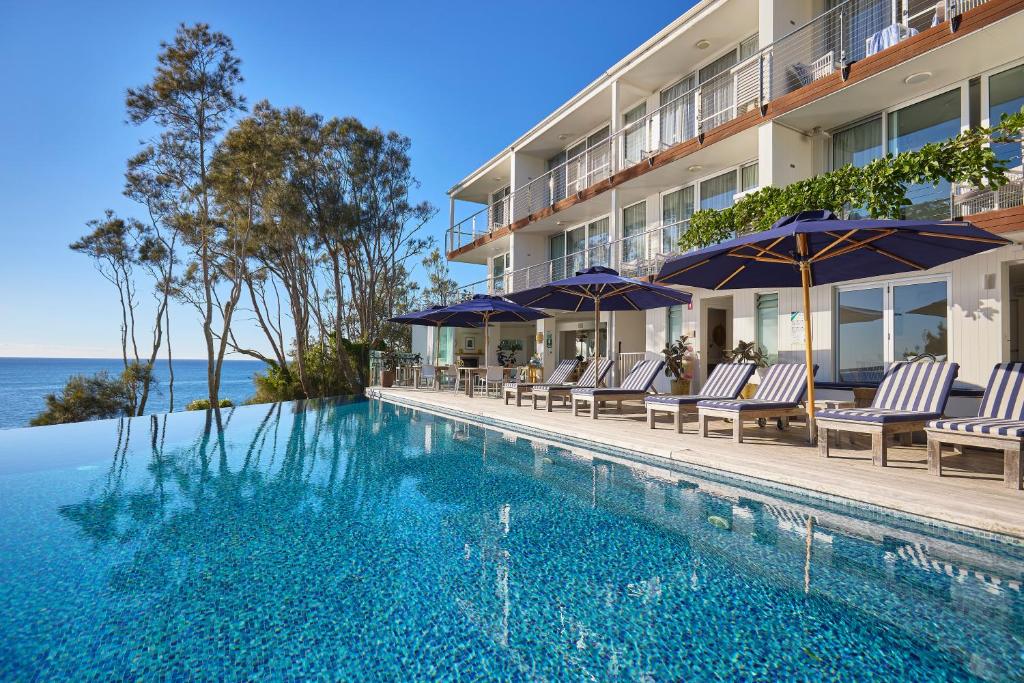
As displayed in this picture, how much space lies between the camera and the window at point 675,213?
13270 mm

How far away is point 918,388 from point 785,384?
1545 mm

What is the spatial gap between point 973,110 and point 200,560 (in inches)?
448

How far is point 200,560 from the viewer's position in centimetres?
356

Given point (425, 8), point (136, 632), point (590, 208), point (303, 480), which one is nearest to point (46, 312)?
point (425, 8)

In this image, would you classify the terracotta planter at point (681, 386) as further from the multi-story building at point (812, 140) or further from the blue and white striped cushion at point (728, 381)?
the blue and white striped cushion at point (728, 381)

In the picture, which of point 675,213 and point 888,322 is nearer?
point 888,322

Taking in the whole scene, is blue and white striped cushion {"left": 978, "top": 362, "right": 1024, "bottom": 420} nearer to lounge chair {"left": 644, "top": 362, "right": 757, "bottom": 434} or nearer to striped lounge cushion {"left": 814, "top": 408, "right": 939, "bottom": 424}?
striped lounge cushion {"left": 814, "top": 408, "right": 939, "bottom": 424}

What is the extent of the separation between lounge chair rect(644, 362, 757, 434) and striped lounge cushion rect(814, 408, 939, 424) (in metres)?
1.98

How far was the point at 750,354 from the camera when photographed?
421 inches

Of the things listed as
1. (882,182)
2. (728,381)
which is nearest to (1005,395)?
(728,381)

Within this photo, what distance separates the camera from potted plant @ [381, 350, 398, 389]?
1942cm

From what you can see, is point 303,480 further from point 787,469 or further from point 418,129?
point 418,129

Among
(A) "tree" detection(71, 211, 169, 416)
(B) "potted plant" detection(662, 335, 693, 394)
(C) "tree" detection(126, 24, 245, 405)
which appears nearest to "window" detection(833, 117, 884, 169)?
(B) "potted plant" detection(662, 335, 693, 394)

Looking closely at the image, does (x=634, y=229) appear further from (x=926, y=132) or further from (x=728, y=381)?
(x=728, y=381)
